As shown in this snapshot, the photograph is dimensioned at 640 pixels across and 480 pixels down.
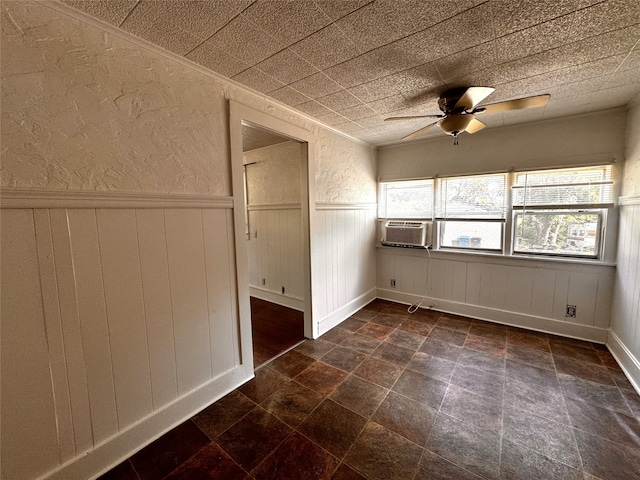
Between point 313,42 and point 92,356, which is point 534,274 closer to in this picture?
point 313,42

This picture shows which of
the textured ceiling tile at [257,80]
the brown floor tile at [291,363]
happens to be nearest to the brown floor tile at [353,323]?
the brown floor tile at [291,363]

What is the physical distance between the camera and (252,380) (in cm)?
218

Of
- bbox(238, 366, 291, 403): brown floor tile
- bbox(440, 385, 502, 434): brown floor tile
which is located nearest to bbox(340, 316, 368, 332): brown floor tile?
bbox(238, 366, 291, 403): brown floor tile

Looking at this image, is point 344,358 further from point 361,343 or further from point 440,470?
point 440,470

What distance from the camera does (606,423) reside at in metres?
1.68

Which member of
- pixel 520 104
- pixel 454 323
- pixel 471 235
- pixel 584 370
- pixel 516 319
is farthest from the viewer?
pixel 471 235

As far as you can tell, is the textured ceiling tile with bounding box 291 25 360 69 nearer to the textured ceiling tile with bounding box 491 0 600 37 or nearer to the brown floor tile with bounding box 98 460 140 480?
the textured ceiling tile with bounding box 491 0 600 37

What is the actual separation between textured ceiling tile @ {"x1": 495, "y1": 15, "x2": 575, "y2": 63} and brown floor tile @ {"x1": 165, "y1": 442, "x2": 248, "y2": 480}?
112 inches

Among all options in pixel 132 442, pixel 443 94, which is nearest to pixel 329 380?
pixel 132 442

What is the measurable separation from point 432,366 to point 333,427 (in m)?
1.14

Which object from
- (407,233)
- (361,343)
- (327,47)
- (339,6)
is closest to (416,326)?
(361,343)

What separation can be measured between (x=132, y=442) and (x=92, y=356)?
0.61 meters

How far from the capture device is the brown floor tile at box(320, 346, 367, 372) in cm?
236

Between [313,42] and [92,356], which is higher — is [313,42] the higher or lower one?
the higher one
